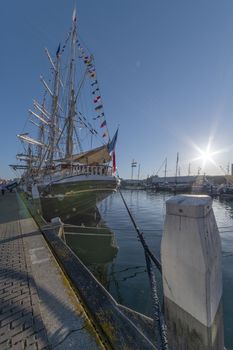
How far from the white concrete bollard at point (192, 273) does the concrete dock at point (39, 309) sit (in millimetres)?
1143

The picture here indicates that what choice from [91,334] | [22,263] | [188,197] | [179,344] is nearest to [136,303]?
[22,263]

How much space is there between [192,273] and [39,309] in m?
2.34

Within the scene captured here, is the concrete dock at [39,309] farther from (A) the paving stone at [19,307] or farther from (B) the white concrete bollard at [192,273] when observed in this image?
(B) the white concrete bollard at [192,273]

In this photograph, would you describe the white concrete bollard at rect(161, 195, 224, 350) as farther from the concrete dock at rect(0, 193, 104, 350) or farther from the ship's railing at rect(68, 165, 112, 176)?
the ship's railing at rect(68, 165, 112, 176)

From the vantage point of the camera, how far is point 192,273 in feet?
5.46

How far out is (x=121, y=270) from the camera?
770 centimetres

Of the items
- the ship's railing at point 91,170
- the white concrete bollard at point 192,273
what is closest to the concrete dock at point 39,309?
the white concrete bollard at point 192,273

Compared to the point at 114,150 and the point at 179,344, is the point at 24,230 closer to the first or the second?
the point at 179,344

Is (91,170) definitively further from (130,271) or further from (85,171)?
(130,271)

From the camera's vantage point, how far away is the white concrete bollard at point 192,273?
1.62m

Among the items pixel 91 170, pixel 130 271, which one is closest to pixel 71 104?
pixel 91 170

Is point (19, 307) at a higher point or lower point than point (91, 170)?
lower

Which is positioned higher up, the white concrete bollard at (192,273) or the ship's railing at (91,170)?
the ship's railing at (91,170)

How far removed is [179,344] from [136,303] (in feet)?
13.8
